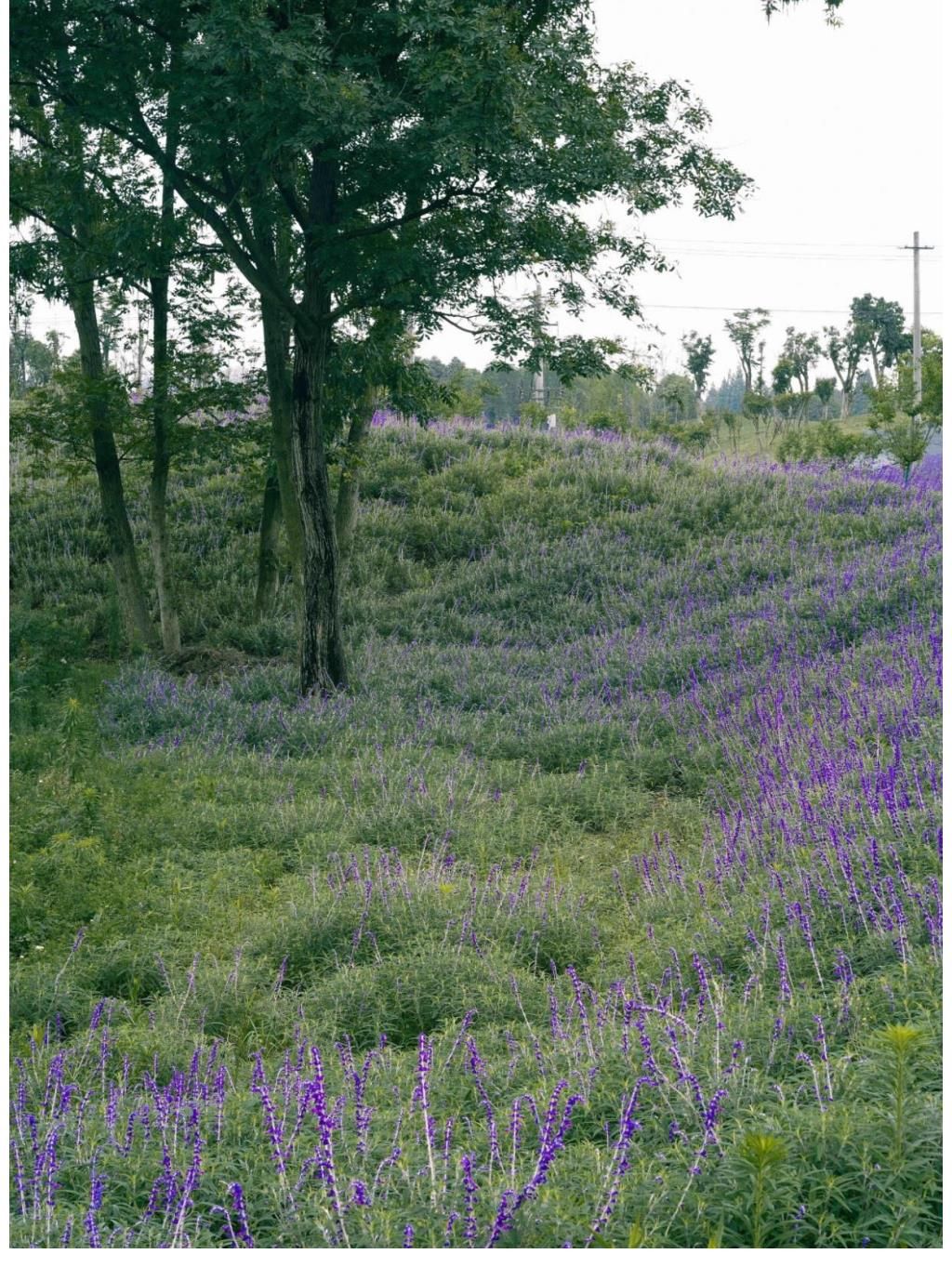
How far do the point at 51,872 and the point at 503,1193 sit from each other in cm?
406

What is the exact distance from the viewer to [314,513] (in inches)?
435

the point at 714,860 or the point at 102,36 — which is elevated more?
the point at 102,36

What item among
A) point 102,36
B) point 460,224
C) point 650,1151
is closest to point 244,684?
point 460,224

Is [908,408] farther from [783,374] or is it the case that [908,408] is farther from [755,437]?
[755,437]

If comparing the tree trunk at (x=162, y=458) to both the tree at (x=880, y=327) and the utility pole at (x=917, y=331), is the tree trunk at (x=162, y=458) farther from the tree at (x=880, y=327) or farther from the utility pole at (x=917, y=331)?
the tree at (x=880, y=327)

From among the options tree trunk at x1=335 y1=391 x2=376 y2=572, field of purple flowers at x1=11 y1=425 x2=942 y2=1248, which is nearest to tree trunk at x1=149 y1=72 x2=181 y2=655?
field of purple flowers at x1=11 y1=425 x2=942 y2=1248

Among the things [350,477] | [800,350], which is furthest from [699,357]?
[350,477]

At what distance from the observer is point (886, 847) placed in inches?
193

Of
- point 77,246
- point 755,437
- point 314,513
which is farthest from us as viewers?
point 755,437

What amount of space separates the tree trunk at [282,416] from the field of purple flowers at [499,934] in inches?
63.1

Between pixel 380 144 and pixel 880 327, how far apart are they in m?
39.8

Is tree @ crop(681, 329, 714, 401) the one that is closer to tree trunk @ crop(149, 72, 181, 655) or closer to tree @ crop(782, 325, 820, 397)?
tree @ crop(782, 325, 820, 397)

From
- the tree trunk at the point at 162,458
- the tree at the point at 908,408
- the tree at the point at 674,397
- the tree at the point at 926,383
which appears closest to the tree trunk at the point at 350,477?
the tree trunk at the point at 162,458

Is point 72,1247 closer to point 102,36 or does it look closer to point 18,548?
point 102,36
